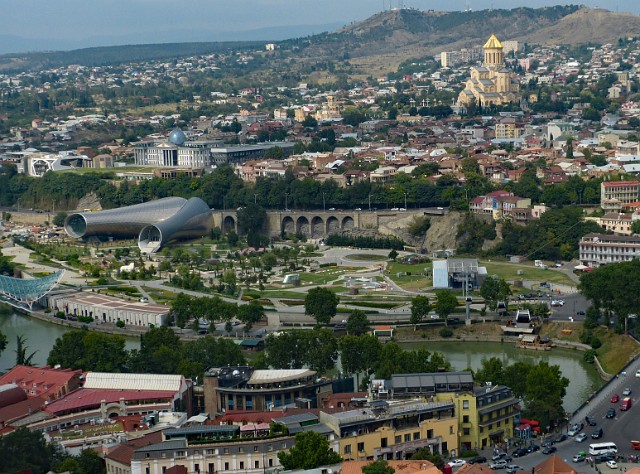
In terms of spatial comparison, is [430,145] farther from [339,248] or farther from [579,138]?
[339,248]

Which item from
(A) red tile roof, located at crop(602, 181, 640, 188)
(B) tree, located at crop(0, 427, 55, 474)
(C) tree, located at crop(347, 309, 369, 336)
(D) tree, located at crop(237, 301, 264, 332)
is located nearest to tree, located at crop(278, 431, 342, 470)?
(B) tree, located at crop(0, 427, 55, 474)

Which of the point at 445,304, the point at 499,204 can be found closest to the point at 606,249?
the point at 499,204

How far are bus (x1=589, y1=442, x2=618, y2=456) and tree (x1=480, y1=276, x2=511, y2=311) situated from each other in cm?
992

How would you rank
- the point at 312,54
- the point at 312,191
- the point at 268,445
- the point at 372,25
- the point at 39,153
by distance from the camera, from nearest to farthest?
the point at 268,445 → the point at 312,191 → the point at 39,153 → the point at 312,54 → the point at 372,25

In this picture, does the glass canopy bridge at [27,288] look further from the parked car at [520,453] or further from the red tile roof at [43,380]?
the parked car at [520,453]

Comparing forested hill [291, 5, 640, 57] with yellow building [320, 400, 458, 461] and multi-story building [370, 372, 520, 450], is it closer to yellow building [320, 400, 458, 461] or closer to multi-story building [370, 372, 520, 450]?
multi-story building [370, 372, 520, 450]

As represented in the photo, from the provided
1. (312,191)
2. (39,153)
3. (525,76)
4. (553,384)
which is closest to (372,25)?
(525,76)

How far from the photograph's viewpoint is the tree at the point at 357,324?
2581 centimetres

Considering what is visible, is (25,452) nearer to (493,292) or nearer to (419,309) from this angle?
(419,309)

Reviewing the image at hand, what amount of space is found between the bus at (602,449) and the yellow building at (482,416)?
1.33 metres

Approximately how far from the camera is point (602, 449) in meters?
17.1

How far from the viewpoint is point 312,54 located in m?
107

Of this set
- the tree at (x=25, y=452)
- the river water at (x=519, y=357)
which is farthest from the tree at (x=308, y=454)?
the river water at (x=519, y=357)

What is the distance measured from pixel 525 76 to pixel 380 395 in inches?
2112
